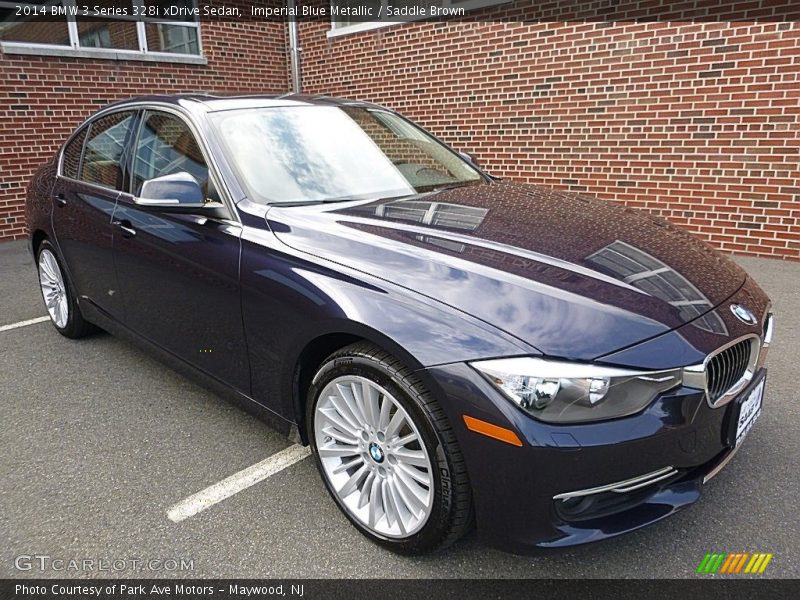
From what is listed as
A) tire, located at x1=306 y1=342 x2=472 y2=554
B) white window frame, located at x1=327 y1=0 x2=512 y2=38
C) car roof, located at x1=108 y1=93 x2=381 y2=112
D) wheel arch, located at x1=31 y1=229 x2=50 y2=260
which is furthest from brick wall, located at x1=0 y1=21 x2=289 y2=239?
tire, located at x1=306 y1=342 x2=472 y2=554

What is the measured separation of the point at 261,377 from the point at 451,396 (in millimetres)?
1060

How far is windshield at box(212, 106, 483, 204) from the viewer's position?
110 inches

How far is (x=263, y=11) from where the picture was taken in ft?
33.0

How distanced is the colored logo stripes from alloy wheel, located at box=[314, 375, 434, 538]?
102 centimetres

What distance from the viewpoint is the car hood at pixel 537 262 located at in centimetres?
187

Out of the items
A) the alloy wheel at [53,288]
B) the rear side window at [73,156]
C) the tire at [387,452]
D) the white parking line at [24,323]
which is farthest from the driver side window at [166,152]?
the white parking line at [24,323]

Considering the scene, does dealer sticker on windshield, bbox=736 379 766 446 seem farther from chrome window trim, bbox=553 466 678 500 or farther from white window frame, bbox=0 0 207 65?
white window frame, bbox=0 0 207 65

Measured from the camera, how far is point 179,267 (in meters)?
2.87

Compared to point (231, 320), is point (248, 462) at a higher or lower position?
lower

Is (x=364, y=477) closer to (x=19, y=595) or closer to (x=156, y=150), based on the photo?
(x=19, y=595)

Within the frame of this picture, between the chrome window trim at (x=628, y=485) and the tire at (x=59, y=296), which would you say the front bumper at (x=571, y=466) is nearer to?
the chrome window trim at (x=628, y=485)

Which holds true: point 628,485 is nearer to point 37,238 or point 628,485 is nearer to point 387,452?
point 387,452

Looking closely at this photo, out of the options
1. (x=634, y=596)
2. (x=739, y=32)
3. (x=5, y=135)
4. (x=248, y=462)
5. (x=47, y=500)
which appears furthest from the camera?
(x=5, y=135)

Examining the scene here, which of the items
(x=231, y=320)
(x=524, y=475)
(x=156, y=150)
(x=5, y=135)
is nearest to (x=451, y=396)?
(x=524, y=475)
